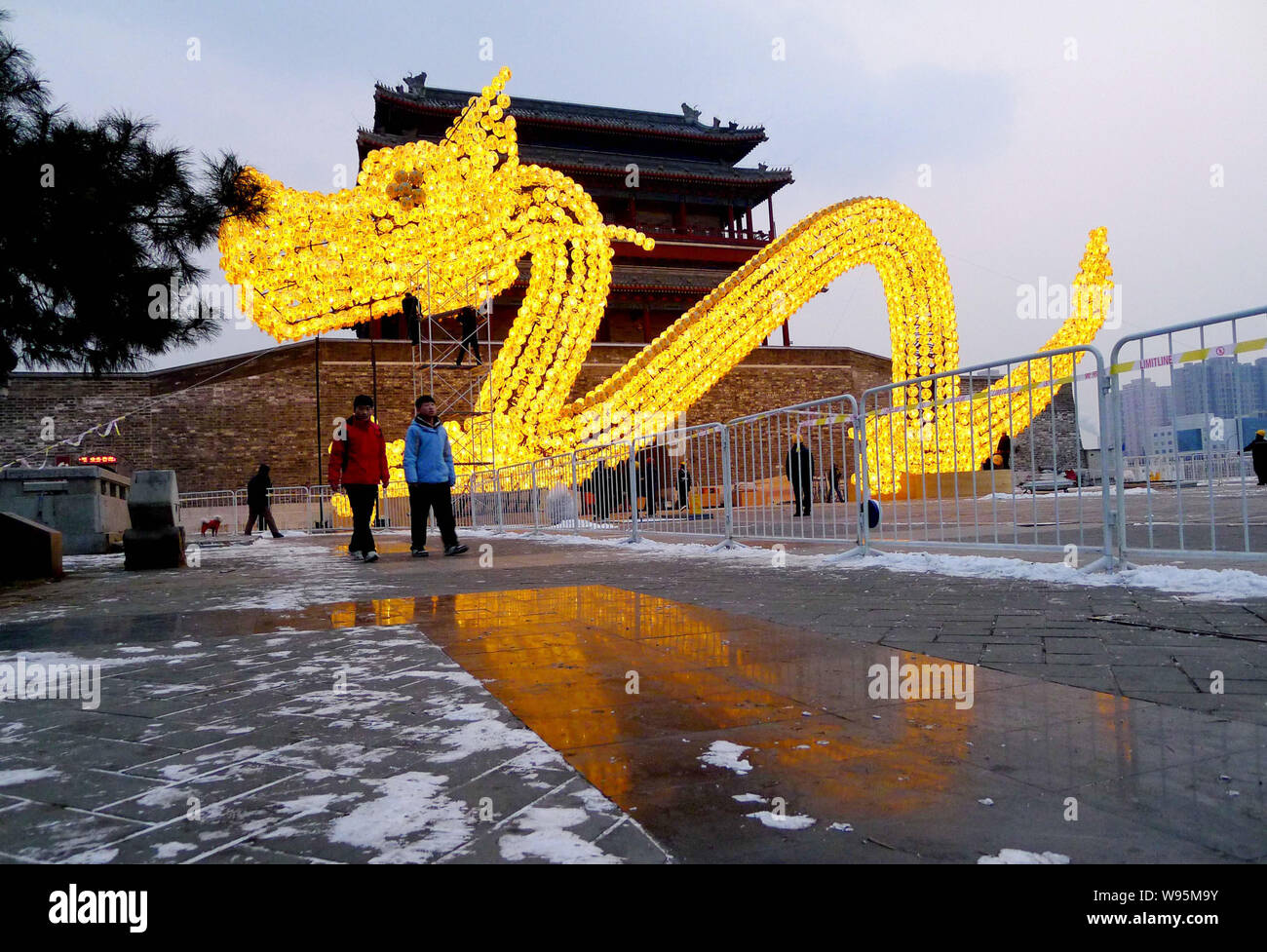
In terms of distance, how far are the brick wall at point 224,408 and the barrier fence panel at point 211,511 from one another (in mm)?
1691

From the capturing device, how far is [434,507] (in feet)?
28.8

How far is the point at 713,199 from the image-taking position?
3662 centimetres

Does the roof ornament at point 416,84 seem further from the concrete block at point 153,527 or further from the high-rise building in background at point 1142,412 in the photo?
the high-rise building in background at point 1142,412

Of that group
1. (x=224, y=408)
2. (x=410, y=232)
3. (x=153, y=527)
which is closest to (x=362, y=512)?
(x=153, y=527)

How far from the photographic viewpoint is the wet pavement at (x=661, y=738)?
1537mm

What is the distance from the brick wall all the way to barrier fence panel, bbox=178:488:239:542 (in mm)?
1691

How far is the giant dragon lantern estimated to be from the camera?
11.7 meters

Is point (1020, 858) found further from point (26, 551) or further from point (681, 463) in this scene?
point (681, 463)

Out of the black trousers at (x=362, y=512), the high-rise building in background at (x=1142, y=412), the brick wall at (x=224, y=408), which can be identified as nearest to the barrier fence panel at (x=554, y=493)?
the black trousers at (x=362, y=512)

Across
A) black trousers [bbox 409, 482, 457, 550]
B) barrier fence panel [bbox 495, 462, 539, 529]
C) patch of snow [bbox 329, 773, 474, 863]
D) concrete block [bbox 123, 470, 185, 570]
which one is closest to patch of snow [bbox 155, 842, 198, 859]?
patch of snow [bbox 329, 773, 474, 863]

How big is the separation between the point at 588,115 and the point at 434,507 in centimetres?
3173

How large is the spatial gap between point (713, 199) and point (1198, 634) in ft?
117

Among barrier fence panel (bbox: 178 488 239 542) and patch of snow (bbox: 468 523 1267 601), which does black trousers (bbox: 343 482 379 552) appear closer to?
patch of snow (bbox: 468 523 1267 601)
